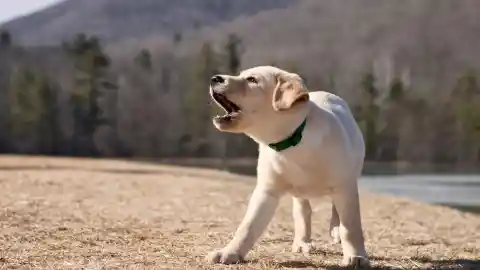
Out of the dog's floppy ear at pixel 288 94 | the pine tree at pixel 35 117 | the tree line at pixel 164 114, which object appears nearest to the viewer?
the dog's floppy ear at pixel 288 94

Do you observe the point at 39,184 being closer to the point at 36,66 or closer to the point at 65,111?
the point at 65,111

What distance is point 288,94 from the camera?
17.4 feet

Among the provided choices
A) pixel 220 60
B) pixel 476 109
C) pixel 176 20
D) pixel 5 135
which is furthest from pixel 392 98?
pixel 176 20

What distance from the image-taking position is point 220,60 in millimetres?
60000

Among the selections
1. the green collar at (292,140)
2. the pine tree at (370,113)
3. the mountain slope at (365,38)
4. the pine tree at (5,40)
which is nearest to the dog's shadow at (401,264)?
the green collar at (292,140)

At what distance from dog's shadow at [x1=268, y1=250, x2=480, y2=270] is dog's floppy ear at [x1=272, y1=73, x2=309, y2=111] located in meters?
1.11

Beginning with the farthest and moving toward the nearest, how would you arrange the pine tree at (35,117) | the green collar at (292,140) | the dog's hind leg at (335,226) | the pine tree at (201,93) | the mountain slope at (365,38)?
1. the mountain slope at (365,38)
2. the pine tree at (201,93)
3. the pine tree at (35,117)
4. the dog's hind leg at (335,226)
5. the green collar at (292,140)

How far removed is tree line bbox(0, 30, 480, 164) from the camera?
5341 cm

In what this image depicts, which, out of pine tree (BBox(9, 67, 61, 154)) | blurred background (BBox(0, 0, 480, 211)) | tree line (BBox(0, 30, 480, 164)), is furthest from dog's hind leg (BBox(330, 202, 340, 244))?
pine tree (BBox(9, 67, 61, 154))

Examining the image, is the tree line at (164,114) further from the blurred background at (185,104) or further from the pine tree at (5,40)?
the pine tree at (5,40)

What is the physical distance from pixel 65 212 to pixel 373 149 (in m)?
46.5

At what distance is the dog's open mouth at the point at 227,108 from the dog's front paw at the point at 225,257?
0.91 meters

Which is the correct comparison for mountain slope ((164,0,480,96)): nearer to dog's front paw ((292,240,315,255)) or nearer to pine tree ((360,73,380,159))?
pine tree ((360,73,380,159))

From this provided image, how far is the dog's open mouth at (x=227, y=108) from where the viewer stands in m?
5.31
